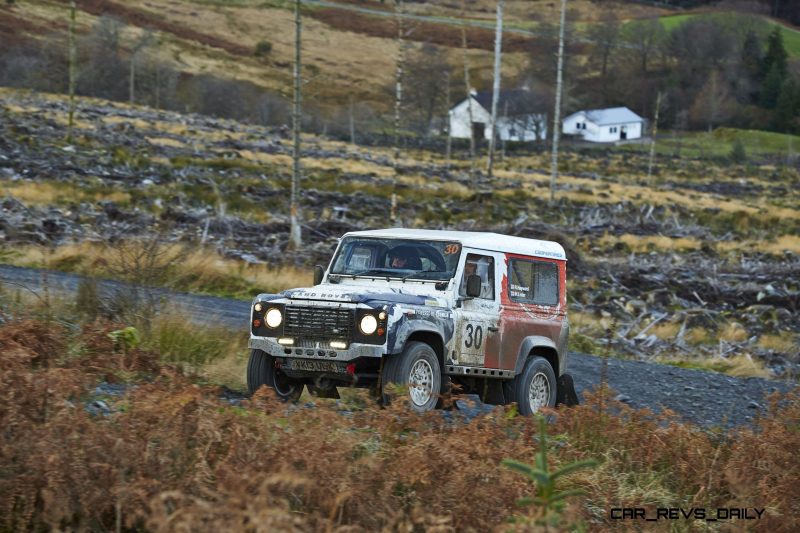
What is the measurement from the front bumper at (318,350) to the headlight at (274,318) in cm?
13

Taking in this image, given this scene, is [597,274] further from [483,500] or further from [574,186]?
[574,186]

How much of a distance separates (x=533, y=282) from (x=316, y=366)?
318 centimetres

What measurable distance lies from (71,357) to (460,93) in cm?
11343

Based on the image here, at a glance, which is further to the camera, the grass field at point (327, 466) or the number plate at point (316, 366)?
the number plate at point (316, 366)


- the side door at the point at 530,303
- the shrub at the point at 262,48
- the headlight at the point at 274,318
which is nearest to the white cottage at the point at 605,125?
the shrub at the point at 262,48

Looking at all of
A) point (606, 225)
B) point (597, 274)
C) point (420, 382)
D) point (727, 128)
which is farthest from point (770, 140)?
point (420, 382)

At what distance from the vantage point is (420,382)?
9.77m

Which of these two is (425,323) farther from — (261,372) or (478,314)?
(261,372)

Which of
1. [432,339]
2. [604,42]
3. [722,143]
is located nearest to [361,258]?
[432,339]

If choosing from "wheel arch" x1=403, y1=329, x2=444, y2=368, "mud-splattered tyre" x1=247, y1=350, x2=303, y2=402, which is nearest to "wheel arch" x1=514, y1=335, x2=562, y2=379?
"wheel arch" x1=403, y1=329, x2=444, y2=368

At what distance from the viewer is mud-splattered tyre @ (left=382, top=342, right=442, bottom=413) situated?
368 inches

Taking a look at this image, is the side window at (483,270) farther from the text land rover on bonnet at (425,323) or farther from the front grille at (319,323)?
the front grille at (319,323)

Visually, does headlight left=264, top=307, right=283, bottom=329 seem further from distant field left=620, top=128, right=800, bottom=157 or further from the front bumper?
distant field left=620, top=128, right=800, bottom=157

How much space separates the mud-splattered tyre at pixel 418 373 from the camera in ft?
30.7
